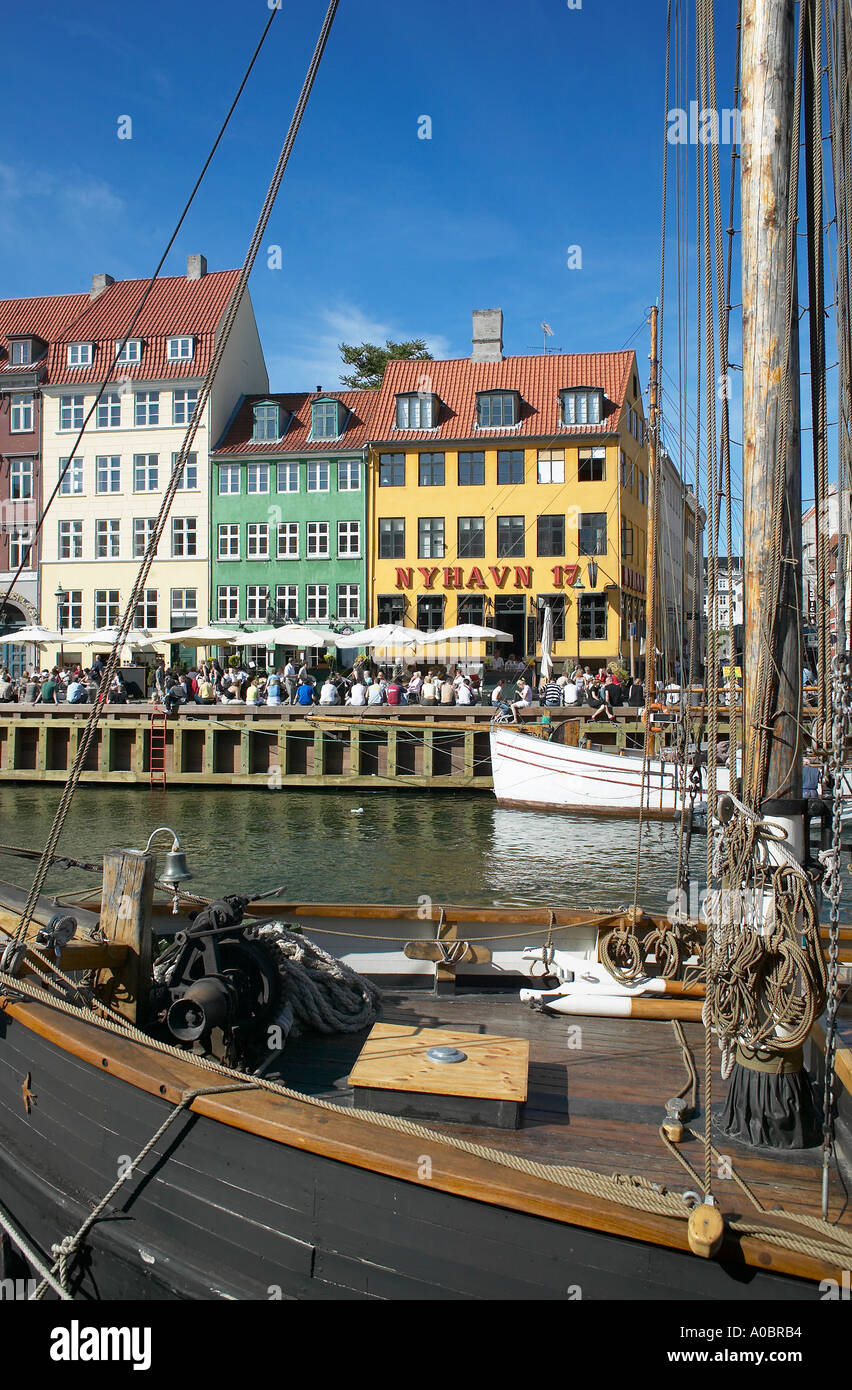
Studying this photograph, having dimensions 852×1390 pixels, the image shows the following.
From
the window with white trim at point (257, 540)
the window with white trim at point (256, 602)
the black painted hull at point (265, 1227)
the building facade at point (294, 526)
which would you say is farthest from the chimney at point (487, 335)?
the black painted hull at point (265, 1227)

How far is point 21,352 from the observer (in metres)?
44.0

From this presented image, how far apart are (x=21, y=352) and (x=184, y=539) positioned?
11.6 m

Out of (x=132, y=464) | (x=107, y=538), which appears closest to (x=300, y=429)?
(x=132, y=464)

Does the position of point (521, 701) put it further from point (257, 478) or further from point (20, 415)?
point (20, 415)

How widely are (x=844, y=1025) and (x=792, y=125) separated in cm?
450

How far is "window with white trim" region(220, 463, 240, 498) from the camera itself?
42.0m

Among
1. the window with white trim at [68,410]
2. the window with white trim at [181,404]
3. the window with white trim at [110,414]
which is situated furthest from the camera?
the window with white trim at [68,410]

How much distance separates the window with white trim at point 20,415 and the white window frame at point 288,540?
12.3 m

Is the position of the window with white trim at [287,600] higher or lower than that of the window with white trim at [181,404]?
lower

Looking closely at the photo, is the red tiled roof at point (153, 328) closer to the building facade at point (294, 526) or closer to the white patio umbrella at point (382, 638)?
the building facade at point (294, 526)

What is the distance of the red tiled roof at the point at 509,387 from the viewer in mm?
39875
